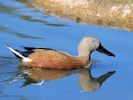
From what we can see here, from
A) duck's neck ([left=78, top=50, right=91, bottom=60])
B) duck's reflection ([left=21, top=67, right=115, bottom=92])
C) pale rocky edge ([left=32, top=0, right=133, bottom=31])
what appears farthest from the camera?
pale rocky edge ([left=32, top=0, right=133, bottom=31])

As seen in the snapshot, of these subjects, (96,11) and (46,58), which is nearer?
(46,58)

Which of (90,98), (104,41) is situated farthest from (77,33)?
(90,98)

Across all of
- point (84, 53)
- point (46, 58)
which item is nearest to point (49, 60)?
point (46, 58)

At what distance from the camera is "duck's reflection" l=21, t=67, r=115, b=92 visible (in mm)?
13329

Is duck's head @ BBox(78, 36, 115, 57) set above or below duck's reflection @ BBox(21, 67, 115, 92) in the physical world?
above

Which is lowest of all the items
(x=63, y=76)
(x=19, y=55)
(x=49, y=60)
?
(x=63, y=76)

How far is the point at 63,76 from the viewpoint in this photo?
45.3 ft

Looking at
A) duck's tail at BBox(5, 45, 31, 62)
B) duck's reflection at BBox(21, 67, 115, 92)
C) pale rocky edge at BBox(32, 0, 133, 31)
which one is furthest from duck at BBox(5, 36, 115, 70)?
pale rocky edge at BBox(32, 0, 133, 31)

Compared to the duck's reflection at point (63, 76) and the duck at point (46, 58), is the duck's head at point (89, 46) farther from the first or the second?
the duck's reflection at point (63, 76)

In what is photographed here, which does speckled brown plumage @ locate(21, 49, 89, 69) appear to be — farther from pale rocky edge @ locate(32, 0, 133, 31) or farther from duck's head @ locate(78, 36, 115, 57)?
pale rocky edge @ locate(32, 0, 133, 31)

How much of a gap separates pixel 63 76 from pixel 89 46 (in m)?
1.06

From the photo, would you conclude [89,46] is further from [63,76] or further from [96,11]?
[96,11]

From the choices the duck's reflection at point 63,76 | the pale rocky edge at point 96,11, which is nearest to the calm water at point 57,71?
the duck's reflection at point 63,76

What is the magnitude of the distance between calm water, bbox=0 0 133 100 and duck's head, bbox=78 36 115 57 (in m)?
0.23
